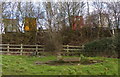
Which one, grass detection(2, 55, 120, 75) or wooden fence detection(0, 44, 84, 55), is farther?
wooden fence detection(0, 44, 84, 55)

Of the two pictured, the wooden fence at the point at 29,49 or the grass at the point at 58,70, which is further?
the wooden fence at the point at 29,49

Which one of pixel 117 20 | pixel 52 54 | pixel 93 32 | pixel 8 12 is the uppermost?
pixel 8 12

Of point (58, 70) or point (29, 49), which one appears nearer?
point (58, 70)

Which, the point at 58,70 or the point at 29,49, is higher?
the point at 29,49

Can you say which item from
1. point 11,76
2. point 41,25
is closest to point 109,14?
point 41,25

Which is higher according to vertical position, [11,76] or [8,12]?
[8,12]

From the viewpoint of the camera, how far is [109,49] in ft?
31.2

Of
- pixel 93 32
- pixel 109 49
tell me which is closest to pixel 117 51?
pixel 109 49

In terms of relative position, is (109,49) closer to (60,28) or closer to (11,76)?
(60,28)

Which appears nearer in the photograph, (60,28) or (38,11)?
(60,28)

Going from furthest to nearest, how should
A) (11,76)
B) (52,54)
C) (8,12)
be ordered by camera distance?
1. (8,12)
2. (52,54)
3. (11,76)

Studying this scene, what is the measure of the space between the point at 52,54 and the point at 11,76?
6.17 metres

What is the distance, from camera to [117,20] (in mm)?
12906

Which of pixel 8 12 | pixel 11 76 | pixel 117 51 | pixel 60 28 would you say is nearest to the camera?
pixel 11 76
